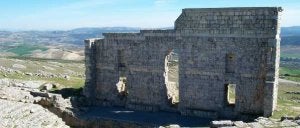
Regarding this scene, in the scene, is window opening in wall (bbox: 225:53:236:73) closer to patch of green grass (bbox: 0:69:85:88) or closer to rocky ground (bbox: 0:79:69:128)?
rocky ground (bbox: 0:79:69:128)

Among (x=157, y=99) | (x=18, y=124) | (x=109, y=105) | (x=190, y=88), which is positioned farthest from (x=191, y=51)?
(x=18, y=124)

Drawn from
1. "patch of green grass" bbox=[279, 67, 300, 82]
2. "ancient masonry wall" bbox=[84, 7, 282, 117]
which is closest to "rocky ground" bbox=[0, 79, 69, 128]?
"ancient masonry wall" bbox=[84, 7, 282, 117]

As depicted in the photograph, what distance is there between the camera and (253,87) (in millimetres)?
24156

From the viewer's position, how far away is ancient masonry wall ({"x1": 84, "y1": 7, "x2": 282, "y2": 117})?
76.9 feet

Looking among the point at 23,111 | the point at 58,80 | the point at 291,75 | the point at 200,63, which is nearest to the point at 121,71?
the point at 200,63

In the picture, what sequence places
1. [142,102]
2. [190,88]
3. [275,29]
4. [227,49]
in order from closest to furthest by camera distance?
[275,29], [227,49], [190,88], [142,102]

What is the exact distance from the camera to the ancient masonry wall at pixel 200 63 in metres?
23.4

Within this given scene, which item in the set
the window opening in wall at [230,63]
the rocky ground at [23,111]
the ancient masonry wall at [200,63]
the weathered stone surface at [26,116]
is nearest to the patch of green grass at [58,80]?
the rocky ground at [23,111]

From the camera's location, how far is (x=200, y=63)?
83.9 ft

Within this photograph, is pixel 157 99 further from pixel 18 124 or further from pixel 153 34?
pixel 18 124

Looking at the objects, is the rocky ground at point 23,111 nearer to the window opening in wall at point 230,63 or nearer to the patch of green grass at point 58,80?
the patch of green grass at point 58,80

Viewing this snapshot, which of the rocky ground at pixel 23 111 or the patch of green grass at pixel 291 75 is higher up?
the rocky ground at pixel 23 111

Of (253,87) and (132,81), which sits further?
(132,81)

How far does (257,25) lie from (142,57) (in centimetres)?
788
